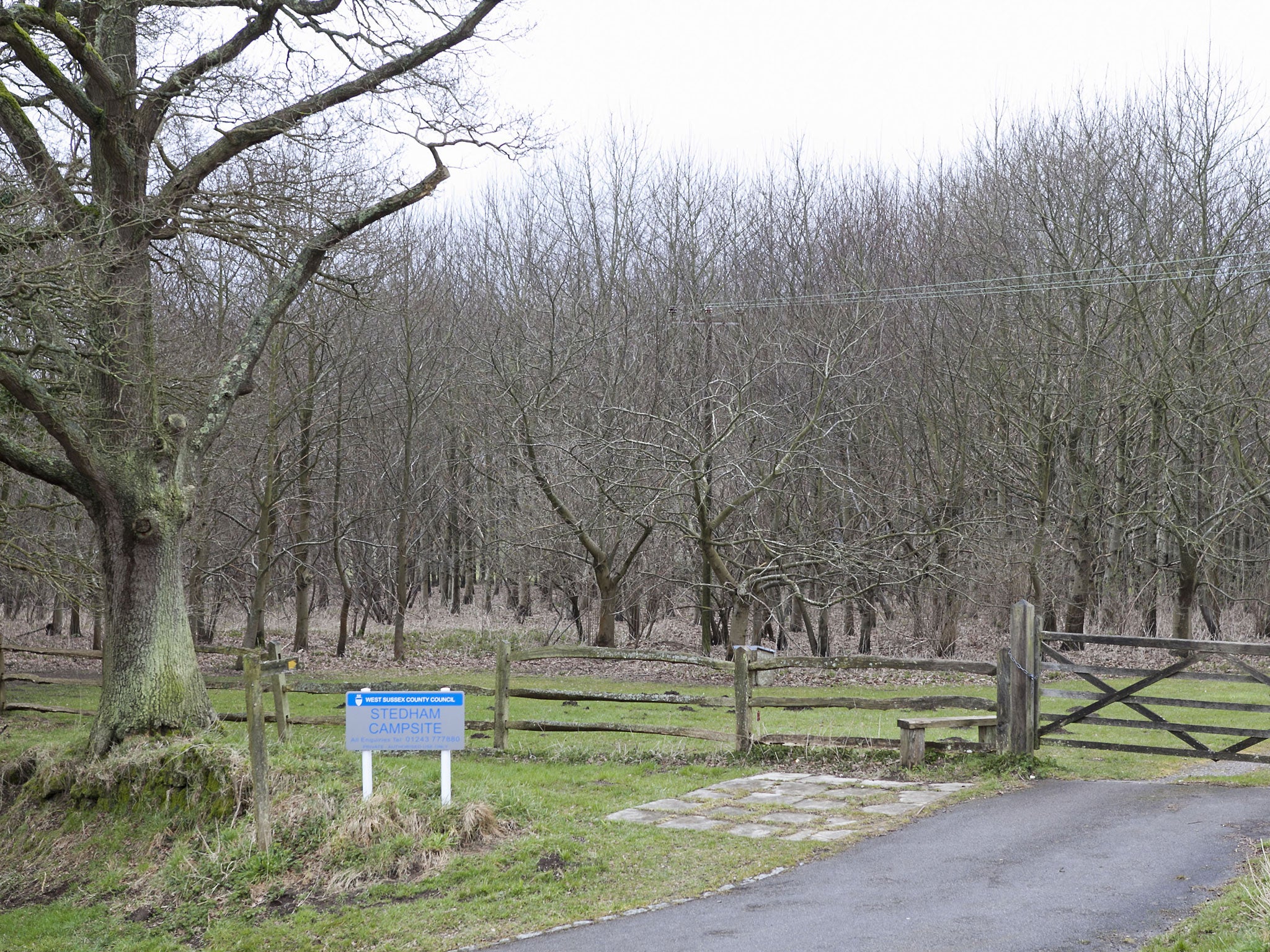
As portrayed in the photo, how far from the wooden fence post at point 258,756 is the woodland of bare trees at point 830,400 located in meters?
12.3

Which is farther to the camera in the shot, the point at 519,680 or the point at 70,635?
the point at 70,635

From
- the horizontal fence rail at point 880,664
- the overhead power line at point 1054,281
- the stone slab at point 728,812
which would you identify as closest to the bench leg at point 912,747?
the horizontal fence rail at point 880,664

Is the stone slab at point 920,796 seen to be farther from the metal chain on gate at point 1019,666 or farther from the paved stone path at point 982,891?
the metal chain on gate at point 1019,666

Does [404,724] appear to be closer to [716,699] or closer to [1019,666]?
[716,699]

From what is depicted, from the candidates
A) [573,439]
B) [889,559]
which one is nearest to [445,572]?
[573,439]

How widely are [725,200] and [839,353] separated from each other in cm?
1140

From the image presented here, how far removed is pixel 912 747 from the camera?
1034cm

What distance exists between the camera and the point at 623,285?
29.4m

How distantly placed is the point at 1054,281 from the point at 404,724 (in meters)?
20.4

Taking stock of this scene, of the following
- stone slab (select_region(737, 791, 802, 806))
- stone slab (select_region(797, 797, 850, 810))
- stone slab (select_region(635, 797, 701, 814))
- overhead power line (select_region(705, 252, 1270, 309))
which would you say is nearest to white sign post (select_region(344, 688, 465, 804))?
stone slab (select_region(635, 797, 701, 814))

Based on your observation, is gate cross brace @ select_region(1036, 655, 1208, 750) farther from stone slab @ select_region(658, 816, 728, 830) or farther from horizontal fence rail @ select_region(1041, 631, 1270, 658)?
stone slab @ select_region(658, 816, 728, 830)

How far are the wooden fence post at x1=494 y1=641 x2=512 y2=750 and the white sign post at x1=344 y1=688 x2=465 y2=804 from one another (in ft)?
10.1

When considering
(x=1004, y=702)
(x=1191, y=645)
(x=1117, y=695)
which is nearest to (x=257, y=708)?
(x=1004, y=702)

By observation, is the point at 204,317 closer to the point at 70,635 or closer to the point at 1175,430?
the point at 70,635
